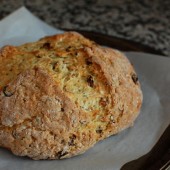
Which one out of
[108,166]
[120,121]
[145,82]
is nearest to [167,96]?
[145,82]

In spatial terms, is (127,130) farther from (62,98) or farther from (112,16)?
(112,16)

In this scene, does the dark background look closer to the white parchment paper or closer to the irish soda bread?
the white parchment paper

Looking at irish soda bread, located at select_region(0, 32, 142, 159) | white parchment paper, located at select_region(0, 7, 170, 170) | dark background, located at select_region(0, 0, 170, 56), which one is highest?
irish soda bread, located at select_region(0, 32, 142, 159)

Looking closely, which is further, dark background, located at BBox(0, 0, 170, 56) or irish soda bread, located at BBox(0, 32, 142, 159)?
dark background, located at BBox(0, 0, 170, 56)

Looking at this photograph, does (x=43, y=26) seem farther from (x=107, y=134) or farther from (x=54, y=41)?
(x=107, y=134)

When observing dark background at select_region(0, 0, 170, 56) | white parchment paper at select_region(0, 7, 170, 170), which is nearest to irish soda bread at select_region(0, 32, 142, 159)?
white parchment paper at select_region(0, 7, 170, 170)

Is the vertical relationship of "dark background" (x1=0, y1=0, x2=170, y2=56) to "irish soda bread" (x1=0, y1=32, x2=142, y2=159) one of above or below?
below
